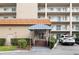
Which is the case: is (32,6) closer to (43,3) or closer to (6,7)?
(43,3)

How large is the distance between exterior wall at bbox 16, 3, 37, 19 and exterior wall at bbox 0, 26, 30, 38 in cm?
2133

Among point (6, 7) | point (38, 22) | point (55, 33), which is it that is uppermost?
point (6, 7)

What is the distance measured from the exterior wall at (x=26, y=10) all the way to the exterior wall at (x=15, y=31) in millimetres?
21329

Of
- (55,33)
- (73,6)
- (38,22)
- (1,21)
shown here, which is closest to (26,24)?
(38,22)

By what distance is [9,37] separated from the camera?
28.8 m

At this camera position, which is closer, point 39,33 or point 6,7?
point 39,33

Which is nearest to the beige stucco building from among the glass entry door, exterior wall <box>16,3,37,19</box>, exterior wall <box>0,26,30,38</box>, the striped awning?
exterior wall <box>16,3,37,19</box>

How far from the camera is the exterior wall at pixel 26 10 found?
165ft

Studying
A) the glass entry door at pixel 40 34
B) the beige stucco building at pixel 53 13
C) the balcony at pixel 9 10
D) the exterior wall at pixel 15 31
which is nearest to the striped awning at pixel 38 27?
the exterior wall at pixel 15 31

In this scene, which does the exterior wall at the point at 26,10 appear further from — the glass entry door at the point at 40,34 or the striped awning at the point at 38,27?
the striped awning at the point at 38,27

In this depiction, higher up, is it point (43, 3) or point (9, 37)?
point (43, 3)

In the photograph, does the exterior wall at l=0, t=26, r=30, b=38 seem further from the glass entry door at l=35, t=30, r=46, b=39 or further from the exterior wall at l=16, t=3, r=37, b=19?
the exterior wall at l=16, t=3, r=37, b=19

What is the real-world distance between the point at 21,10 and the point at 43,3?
579 centimetres

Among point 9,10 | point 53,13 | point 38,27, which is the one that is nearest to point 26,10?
point 9,10
